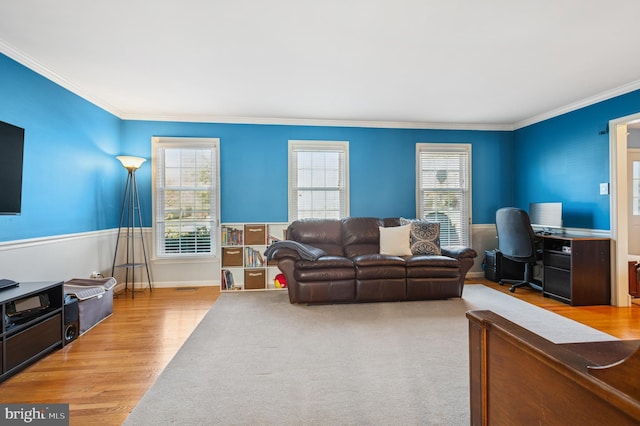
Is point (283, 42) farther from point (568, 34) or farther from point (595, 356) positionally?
point (595, 356)

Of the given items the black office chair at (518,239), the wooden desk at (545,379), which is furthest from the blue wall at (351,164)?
the wooden desk at (545,379)

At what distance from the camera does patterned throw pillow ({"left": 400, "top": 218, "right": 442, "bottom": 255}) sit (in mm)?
4164

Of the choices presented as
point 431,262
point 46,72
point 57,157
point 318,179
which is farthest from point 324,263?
point 46,72

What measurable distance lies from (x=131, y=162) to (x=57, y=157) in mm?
964

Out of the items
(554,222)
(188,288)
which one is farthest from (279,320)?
(554,222)

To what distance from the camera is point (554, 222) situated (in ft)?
13.8

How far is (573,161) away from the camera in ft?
13.8

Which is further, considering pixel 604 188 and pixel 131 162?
pixel 131 162

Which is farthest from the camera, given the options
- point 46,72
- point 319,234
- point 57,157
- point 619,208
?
point 319,234

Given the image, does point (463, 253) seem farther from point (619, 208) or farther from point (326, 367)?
point (326, 367)

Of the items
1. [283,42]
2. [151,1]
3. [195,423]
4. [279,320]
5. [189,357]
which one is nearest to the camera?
[195,423]

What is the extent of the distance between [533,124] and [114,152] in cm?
638
